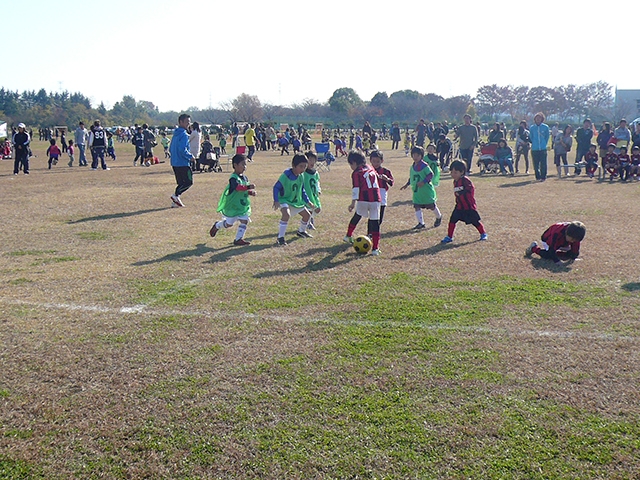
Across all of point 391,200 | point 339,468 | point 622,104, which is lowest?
point 339,468

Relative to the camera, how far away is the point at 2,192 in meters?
15.8

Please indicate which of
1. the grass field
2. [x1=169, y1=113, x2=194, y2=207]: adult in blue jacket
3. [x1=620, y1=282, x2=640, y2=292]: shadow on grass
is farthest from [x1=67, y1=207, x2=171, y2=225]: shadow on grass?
[x1=620, y1=282, x2=640, y2=292]: shadow on grass

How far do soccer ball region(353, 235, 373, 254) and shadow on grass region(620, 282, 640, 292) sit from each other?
124 inches

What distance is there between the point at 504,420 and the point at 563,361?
1.13m

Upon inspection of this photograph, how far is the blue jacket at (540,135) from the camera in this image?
17.9 metres

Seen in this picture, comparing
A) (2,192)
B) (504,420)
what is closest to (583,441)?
(504,420)

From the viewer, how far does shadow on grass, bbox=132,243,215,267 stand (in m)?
7.87

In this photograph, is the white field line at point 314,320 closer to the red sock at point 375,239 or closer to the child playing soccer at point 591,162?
the red sock at point 375,239

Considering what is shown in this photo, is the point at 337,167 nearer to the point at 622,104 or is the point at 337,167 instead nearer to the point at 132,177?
the point at 132,177

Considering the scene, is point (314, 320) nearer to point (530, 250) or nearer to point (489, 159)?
point (530, 250)

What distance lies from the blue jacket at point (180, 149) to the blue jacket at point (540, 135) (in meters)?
10.6

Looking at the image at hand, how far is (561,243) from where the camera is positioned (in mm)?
7734

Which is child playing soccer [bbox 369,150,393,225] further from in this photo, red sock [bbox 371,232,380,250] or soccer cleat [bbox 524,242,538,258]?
soccer cleat [bbox 524,242,538,258]

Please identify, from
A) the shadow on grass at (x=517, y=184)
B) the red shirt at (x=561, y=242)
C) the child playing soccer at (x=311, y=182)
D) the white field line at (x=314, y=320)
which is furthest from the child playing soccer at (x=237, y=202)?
the shadow on grass at (x=517, y=184)
